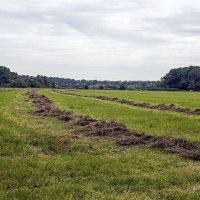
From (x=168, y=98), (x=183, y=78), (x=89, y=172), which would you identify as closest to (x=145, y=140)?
(x=89, y=172)

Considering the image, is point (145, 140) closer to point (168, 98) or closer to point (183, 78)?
point (168, 98)

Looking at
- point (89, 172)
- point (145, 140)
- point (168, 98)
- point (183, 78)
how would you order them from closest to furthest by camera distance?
1. point (89, 172)
2. point (145, 140)
3. point (168, 98)
4. point (183, 78)

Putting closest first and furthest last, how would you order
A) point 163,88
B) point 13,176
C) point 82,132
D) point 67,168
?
point 13,176
point 67,168
point 82,132
point 163,88

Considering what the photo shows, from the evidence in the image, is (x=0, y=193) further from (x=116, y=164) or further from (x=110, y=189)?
(x=116, y=164)

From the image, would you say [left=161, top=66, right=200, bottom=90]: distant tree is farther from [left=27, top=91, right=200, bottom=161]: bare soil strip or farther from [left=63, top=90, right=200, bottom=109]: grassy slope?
[left=27, top=91, right=200, bottom=161]: bare soil strip

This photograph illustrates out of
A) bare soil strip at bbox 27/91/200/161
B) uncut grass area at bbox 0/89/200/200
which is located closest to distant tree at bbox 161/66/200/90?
bare soil strip at bbox 27/91/200/161

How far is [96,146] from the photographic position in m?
15.2

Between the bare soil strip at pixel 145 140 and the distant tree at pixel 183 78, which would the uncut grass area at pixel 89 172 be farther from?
the distant tree at pixel 183 78

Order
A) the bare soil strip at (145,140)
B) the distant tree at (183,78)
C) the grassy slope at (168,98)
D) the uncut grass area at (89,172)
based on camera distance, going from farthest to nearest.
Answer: the distant tree at (183,78) < the grassy slope at (168,98) < the bare soil strip at (145,140) < the uncut grass area at (89,172)

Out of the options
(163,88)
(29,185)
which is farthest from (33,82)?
(29,185)

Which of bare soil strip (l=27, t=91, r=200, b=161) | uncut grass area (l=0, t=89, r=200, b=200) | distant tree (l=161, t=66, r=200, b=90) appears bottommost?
uncut grass area (l=0, t=89, r=200, b=200)

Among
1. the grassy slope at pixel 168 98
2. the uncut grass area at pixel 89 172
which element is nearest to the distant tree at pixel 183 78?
the grassy slope at pixel 168 98

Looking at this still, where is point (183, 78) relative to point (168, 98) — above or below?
above

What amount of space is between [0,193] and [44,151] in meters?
5.22
